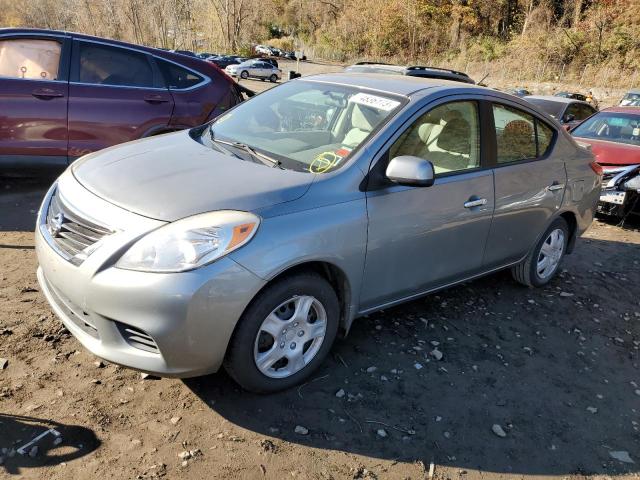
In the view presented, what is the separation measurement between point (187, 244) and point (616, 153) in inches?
293

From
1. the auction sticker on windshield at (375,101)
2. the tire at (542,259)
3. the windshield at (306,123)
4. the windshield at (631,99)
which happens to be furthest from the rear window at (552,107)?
the windshield at (631,99)

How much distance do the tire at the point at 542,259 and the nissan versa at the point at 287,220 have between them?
0.33 metres

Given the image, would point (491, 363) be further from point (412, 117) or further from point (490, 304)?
point (412, 117)

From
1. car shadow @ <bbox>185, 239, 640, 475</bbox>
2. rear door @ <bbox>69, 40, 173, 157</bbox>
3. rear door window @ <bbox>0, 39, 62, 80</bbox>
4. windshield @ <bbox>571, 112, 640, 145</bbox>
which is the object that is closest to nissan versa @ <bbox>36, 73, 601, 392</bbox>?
car shadow @ <bbox>185, 239, 640, 475</bbox>

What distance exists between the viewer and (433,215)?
3.48 meters

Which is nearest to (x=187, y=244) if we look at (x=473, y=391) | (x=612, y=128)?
(x=473, y=391)

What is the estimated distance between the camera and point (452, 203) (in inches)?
142

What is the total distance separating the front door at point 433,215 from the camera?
3234 millimetres

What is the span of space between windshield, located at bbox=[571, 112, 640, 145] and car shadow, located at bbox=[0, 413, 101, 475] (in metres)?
8.65

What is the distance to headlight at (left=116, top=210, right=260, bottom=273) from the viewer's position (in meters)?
2.48

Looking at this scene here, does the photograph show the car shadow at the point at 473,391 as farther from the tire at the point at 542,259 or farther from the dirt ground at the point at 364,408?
the tire at the point at 542,259

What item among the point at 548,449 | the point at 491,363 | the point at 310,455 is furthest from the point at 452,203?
the point at 310,455

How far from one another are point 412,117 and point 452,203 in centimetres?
66

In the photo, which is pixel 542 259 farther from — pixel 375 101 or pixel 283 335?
pixel 283 335
